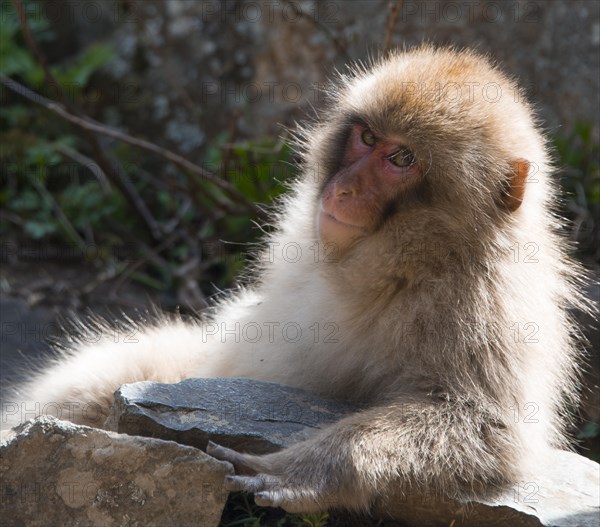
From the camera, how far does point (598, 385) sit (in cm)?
462

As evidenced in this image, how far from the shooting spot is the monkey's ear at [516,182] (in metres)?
3.31

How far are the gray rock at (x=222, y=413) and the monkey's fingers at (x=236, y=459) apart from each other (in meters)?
0.14

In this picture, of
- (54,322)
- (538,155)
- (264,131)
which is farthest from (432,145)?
(264,131)

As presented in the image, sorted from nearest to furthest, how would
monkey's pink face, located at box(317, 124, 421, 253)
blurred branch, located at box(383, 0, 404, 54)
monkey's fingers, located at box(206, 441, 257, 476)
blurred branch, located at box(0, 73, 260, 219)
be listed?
monkey's fingers, located at box(206, 441, 257, 476) < monkey's pink face, located at box(317, 124, 421, 253) < blurred branch, located at box(383, 0, 404, 54) < blurred branch, located at box(0, 73, 260, 219)

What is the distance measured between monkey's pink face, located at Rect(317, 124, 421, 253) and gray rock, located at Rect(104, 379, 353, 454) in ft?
2.12

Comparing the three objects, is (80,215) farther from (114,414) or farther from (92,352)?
(114,414)

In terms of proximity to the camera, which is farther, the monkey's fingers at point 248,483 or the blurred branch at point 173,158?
the blurred branch at point 173,158

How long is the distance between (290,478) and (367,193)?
3.68ft

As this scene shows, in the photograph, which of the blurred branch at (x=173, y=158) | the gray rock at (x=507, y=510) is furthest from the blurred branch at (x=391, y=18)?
the gray rock at (x=507, y=510)

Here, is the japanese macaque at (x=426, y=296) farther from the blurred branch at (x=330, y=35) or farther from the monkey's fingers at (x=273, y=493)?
the blurred branch at (x=330, y=35)

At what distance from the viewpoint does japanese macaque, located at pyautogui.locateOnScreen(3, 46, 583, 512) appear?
2963 mm

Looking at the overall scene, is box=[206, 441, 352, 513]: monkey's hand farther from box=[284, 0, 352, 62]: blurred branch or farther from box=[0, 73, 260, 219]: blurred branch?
box=[284, 0, 352, 62]: blurred branch

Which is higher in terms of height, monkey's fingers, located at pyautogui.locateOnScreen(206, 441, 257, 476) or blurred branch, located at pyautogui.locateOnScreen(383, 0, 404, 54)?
blurred branch, located at pyautogui.locateOnScreen(383, 0, 404, 54)

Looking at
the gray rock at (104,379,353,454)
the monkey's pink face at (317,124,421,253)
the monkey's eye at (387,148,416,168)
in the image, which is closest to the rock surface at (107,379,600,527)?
the gray rock at (104,379,353,454)
